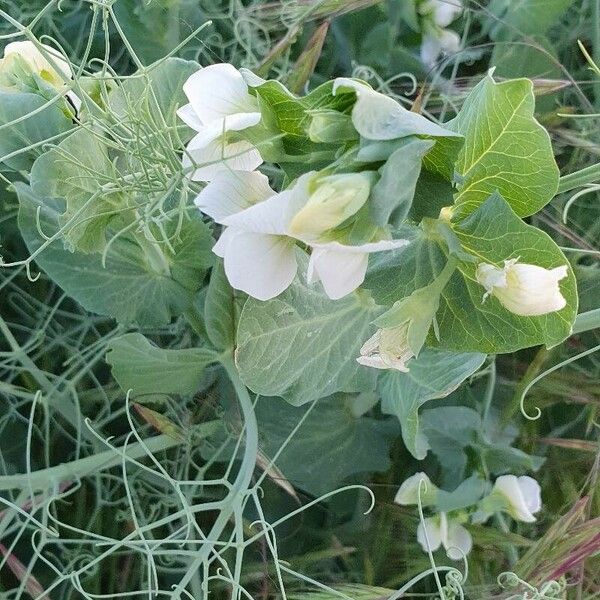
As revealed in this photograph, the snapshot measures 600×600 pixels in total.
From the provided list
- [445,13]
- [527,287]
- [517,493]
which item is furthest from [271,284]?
[445,13]

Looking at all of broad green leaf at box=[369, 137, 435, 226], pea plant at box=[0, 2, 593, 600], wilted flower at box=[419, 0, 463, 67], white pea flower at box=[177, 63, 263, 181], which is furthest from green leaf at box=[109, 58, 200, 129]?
wilted flower at box=[419, 0, 463, 67]

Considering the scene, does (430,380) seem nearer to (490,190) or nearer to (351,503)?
(490,190)

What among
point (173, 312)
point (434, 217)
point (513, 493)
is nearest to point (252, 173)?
point (434, 217)

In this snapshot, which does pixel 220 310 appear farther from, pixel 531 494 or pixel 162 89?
pixel 531 494

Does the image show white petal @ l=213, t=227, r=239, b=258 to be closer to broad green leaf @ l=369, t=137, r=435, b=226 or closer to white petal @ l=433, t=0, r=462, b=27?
broad green leaf @ l=369, t=137, r=435, b=226

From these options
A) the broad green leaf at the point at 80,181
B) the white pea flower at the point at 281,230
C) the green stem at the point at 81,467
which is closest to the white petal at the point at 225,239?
the white pea flower at the point at 281,230
